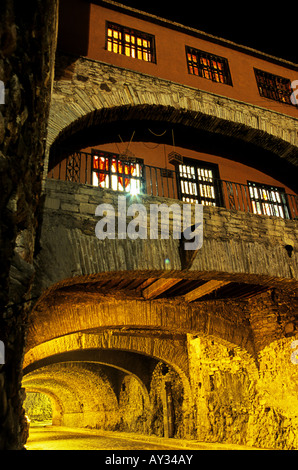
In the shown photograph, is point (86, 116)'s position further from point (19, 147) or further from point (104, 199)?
point (19, 147)

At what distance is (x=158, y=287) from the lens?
22.5ft

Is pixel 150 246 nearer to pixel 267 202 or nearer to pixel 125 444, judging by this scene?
pixel 267 202

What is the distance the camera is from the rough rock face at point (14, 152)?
6.58ft

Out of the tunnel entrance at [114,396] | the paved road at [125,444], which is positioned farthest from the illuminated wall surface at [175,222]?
the paved road at [125,444]

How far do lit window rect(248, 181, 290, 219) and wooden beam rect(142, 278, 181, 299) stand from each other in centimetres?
356

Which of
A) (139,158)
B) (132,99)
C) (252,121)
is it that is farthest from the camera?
(252,121)

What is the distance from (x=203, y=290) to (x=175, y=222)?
2239mm

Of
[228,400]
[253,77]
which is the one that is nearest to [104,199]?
[228,400]

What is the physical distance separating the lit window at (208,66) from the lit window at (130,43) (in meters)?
1.13

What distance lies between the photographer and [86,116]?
274 inches

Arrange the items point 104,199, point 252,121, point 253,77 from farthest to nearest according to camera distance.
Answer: point 253,77, point 252,121, point 104,199

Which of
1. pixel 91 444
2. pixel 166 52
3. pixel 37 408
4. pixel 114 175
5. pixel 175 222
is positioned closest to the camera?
pixel 175 222

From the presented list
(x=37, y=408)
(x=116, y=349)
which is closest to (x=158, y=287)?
(x=116, y=349)

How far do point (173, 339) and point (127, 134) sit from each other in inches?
234
